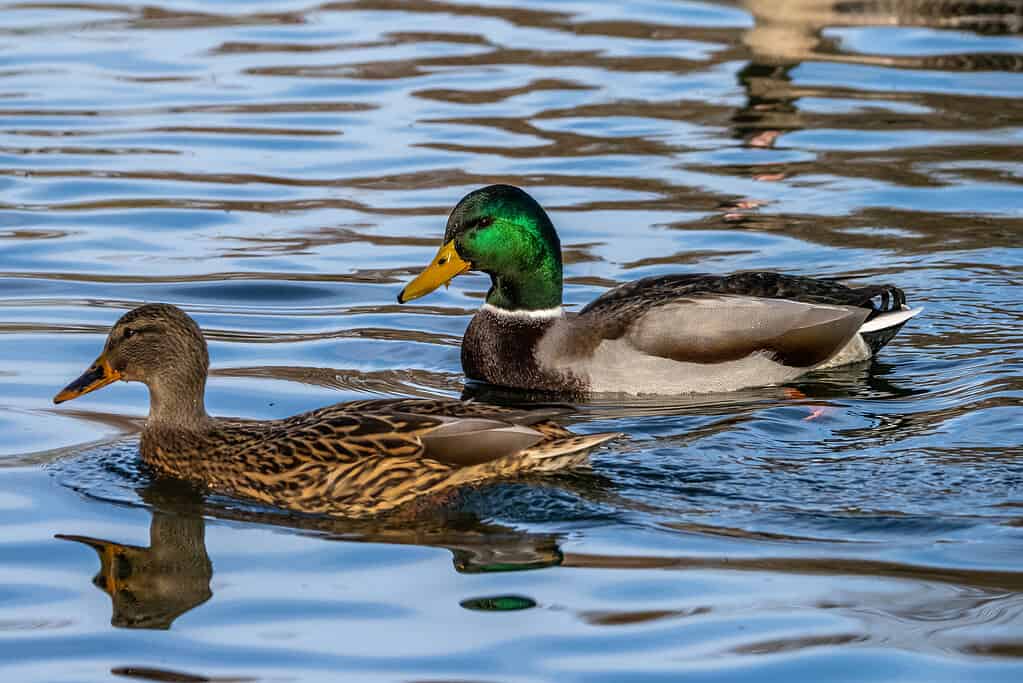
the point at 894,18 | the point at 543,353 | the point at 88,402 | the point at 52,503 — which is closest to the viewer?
the point at 52,503

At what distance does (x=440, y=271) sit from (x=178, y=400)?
2353 mm

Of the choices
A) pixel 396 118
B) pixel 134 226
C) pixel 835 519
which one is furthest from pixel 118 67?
pixel 835 519

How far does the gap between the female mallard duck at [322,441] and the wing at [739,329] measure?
2023 millimetres

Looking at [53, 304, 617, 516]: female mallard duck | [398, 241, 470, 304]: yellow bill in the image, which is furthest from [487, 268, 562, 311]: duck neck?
[53, 304, 617, 516]: female mallard duck

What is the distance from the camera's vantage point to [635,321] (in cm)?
977

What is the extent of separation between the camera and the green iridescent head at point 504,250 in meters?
9.99

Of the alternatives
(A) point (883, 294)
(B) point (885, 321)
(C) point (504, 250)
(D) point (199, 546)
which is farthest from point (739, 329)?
(D) point (199, 546)

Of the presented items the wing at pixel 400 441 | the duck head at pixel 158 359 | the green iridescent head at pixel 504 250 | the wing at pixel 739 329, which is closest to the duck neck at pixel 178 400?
the duck head at pixel 158 359

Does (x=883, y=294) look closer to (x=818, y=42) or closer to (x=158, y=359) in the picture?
(x=158, y=359)

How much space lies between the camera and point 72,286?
11469 mm

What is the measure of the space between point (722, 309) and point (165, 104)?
7.59m

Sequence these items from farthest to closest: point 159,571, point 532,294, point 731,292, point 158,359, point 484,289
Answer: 1. point 484,289
2. point 532,294
3. point 731,292
4. point 158,359
5. point 159,571

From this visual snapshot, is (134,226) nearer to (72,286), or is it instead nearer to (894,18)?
(72,286)

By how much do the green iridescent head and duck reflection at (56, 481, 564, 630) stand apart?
259 centimetres
